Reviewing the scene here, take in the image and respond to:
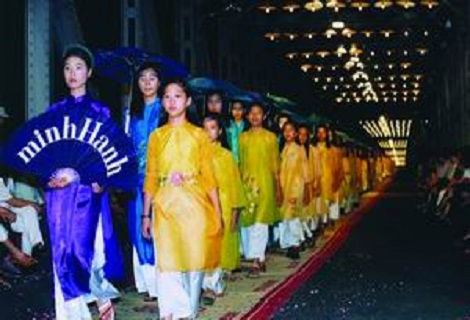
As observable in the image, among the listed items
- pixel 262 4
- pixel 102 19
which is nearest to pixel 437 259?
pixel 102 19

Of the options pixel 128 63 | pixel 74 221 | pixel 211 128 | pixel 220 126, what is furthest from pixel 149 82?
pixel 74 221

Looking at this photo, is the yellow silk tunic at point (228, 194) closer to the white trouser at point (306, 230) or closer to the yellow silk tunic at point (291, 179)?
the yellow silk tunic at point (291, 179)

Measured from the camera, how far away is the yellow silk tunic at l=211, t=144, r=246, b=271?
9.01 meters

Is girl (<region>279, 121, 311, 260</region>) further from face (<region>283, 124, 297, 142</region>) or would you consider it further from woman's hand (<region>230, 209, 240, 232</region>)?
woman's hand (<region>230, 209, 240, 232</region>)

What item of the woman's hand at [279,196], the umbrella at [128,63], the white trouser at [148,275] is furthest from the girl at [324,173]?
the white trouser at [148,275]

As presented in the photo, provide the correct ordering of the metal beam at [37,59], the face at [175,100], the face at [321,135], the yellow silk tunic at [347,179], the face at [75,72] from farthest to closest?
the yellow silk tunic at [347,179]
the face at [321,135]
the metal beam at [37,59]
the face at [175,100]
the face at [75,72]

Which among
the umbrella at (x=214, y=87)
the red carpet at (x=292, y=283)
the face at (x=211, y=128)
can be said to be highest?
the umbrella at (x=214, y=87)

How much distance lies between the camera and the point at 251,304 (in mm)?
→ 7801

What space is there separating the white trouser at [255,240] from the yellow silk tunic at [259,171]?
8cm

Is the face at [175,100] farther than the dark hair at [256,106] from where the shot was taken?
No

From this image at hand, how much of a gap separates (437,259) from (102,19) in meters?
8.16

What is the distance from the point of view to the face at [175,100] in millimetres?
6359

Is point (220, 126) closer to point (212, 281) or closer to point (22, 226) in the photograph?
point (212, 281)

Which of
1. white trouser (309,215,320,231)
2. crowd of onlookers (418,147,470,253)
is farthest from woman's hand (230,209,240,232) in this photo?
white trouser (309,215,320,231)
